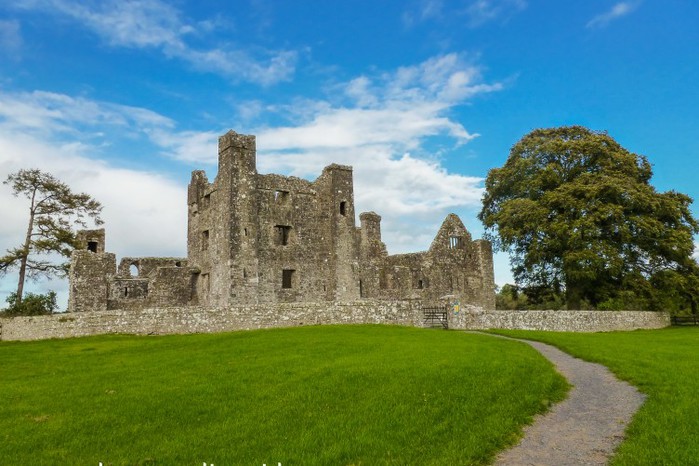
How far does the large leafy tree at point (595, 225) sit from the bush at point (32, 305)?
31.3m

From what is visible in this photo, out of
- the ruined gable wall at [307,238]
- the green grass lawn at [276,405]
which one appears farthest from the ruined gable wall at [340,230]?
the green grass lawn at [276,405]

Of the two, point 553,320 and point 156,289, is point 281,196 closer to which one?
point 156,289

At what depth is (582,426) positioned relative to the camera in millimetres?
10938

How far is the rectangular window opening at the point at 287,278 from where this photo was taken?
36.3 meters

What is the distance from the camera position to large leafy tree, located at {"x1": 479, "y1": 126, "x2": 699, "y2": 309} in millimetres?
41031

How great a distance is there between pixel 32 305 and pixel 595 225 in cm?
3695

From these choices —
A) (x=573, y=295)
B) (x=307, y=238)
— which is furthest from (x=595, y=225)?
(x=307, y=238)

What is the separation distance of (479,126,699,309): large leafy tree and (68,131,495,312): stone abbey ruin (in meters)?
11.1

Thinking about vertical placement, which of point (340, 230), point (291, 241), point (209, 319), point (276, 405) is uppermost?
point (340, 230)

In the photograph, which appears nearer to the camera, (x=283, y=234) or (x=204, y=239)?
(x=283, y=234)

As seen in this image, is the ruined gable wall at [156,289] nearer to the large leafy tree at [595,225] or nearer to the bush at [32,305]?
the bush at [32,305]

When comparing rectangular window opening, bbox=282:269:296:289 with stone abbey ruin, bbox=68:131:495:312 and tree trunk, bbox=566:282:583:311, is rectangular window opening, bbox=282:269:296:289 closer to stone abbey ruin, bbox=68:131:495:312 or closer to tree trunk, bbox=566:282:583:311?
stone abbey ruin, bbox=68:131:495:312

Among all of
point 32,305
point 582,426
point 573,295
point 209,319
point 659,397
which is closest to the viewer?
point 582,426

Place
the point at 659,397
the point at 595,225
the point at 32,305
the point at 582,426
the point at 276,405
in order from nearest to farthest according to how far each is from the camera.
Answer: the point at 582,426 < the point at 276,405 < the point at 659,397 < the point at 32,305 < the point at 595,225
